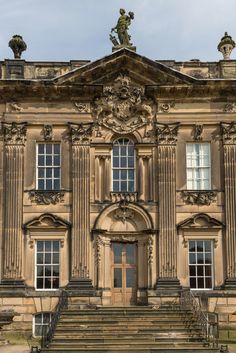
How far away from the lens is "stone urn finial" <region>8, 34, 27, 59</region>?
89.8 feet

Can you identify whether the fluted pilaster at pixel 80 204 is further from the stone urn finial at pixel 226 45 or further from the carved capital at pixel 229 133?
the stone urn finial at pixel 226 45

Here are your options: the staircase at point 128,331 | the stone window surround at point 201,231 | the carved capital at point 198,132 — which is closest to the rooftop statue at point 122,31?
the carved capital at point 198,132

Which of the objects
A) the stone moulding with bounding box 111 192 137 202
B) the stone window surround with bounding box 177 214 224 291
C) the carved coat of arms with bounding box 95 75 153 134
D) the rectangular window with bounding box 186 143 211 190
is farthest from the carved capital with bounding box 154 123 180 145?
the stone window surround with bounding box 177 214 224 291

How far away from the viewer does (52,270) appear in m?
25.3

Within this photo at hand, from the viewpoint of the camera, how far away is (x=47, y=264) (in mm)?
25328

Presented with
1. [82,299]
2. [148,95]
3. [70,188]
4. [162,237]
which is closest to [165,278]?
[162,237]

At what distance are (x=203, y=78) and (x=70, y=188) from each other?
7.06 m

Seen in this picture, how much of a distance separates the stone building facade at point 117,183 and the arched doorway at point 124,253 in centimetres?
4

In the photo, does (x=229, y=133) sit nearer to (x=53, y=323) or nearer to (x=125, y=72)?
(x=125, y=72)

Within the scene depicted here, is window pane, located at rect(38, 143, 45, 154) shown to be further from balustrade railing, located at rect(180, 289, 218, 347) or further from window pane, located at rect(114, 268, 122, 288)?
balustrade railing, located at rect(180, 289, 218, 347)

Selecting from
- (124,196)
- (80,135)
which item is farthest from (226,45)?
(124,196)

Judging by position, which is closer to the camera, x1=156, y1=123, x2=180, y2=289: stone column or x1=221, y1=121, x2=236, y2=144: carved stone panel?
x1=156, y1=123, x2=180, y2=289: stone column

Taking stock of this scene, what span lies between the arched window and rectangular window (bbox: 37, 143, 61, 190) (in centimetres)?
226

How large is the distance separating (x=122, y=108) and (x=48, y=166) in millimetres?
3808
